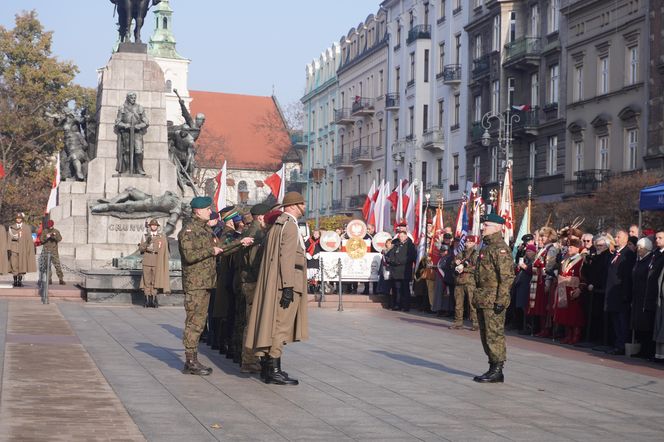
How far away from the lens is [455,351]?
15.6 m

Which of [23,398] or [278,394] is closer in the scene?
[23,398]

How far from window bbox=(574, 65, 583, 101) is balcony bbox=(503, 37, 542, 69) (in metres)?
3.57

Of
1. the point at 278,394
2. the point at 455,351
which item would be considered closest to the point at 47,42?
the point at 455,351

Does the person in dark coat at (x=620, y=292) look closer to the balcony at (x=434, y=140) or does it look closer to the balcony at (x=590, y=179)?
the balcony at (x=590, y=179)

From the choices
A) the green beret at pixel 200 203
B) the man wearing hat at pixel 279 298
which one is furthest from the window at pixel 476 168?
the man wearing hat at pixel 279 298

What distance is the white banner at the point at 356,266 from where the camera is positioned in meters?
27.4

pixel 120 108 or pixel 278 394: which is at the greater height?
pixel 120 108

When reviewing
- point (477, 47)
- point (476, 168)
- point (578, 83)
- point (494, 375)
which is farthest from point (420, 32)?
point (494, 375)

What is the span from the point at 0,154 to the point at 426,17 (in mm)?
24705

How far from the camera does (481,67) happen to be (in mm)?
54750

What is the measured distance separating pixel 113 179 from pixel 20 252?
3.43m

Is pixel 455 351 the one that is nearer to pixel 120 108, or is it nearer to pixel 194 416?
pixel 194 416

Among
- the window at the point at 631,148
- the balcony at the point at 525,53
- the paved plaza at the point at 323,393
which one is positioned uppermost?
the balcony at the point at 525,53

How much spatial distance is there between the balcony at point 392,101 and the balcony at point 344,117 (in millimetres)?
8690
